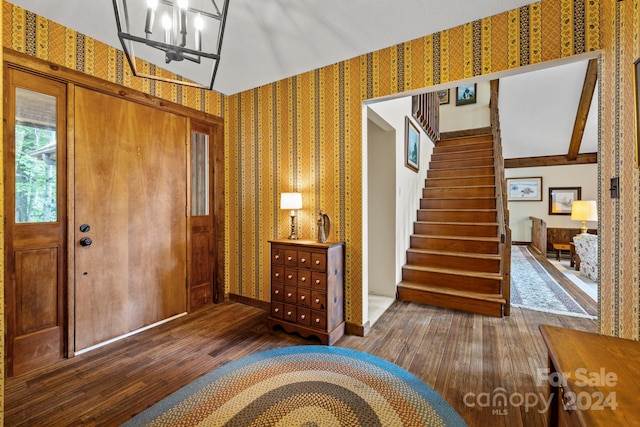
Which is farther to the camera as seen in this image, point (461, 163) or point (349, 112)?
point (461, 163)

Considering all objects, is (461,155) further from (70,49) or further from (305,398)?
(70,49)

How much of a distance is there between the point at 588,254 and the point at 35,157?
6987mm

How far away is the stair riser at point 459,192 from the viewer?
4527 mm

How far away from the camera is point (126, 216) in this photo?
8.72 feet

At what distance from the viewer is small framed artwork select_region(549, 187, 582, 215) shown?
7.64m

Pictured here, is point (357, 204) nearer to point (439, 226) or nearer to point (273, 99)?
point (273, 99)

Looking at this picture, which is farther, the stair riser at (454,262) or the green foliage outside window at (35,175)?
the stair riser at (454,262)

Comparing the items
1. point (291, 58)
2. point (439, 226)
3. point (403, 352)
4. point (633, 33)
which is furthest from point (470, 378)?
point (291, 58)

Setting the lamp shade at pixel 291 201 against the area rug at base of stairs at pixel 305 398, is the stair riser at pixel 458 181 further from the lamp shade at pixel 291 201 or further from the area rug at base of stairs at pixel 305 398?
the area rug at base of stairs at pixel 305 398

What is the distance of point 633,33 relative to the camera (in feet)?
4.53

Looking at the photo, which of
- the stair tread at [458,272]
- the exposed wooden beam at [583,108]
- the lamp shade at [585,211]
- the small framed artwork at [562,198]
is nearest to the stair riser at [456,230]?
the stair tread at [458,272]

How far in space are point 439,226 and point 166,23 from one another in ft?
13.5

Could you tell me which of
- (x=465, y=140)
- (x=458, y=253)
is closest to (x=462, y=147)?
(x=465, y=140)

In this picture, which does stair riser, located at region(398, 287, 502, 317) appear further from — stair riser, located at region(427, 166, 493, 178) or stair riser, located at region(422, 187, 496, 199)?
stair riser, located at region(427, 166, 493, 178)
